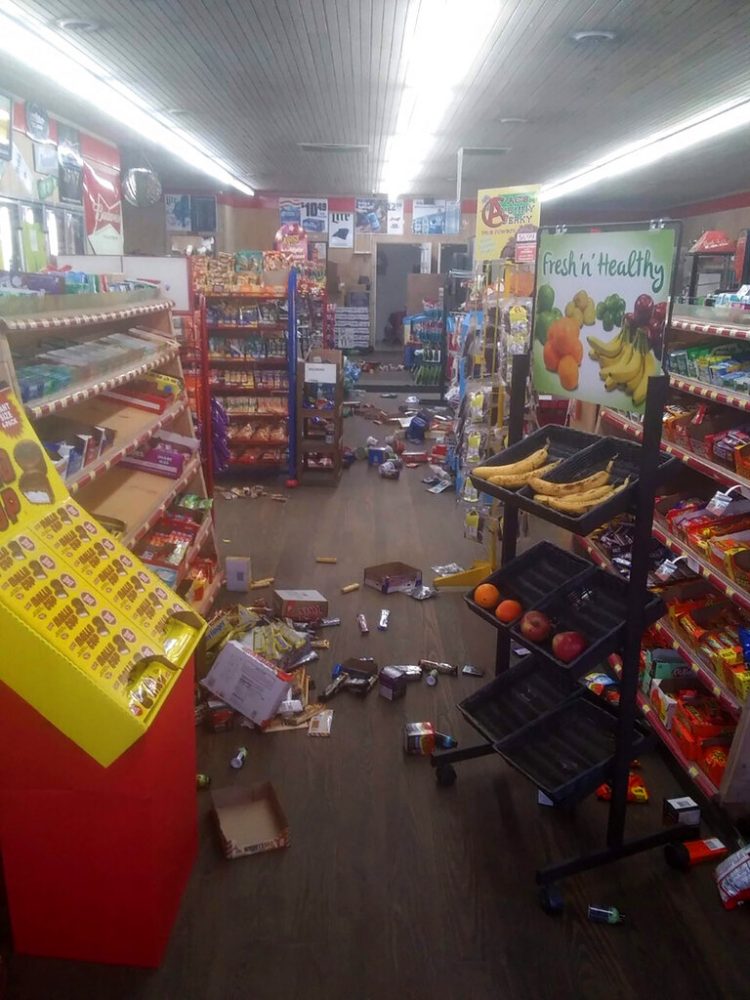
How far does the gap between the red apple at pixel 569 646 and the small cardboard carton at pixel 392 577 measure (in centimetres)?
276

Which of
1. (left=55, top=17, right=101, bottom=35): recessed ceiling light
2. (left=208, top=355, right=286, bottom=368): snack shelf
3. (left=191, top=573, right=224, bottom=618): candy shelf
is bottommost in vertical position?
(left=191, top=573, right=224, bottom=618): candy shelf

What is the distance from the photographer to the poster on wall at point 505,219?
6.71 meters

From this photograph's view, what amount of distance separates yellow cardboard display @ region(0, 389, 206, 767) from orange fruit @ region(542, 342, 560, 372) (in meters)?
1.70

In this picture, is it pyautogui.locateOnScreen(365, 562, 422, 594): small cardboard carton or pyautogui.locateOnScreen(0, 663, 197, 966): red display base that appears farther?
pyautogui.locateOnScreen(365, 562, 422, 594): small cardboard carton

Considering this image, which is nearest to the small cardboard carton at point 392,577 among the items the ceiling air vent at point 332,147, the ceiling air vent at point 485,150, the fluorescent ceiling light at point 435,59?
the fluorescent ceiling light at point 435,59

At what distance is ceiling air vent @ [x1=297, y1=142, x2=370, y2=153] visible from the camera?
1173 centimetres

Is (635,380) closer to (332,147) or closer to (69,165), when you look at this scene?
(69,165)

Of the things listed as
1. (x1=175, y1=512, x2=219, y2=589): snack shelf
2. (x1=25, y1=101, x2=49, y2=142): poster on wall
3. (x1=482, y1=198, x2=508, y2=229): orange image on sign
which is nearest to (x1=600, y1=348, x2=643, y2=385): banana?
(x1=175, y1=512, x2=219, y2=589): snack shelf

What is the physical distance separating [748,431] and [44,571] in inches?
118

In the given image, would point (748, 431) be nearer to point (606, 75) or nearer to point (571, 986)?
point (571, 986)

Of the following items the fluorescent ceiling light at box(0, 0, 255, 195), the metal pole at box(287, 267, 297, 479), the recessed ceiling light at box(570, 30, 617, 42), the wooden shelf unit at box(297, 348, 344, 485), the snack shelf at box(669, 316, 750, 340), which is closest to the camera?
the snack shelf at box(669, 316, 750, 340)

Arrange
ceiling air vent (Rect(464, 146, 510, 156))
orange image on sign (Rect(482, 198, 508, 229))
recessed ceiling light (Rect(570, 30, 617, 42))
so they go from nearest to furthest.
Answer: recessed ceiling light (Rect(570, 30, 617, 42)) → orange image on sign (Rect(482, 198, 508, 229)) → ceiling air vent (Rect(464, 146, 510, 156))

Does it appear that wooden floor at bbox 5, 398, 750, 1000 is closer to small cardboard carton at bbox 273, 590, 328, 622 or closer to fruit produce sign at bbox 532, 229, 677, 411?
small cardboard carton at bbox 273, 590, 328, 622

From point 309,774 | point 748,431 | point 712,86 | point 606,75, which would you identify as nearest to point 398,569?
point 309,774
